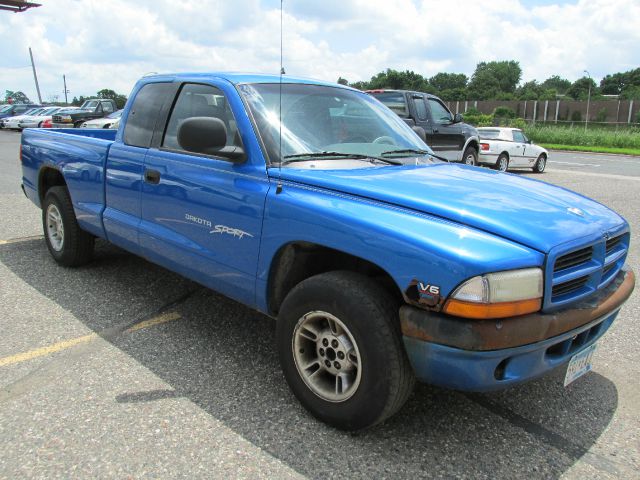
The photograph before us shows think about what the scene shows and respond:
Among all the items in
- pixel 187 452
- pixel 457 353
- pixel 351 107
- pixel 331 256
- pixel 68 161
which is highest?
pixel 351 107

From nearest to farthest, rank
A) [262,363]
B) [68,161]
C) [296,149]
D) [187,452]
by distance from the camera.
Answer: [187,452] → [296,149] → [262,363] → [68,161]

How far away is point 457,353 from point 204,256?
1.74 meters

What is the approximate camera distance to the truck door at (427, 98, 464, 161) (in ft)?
40.5

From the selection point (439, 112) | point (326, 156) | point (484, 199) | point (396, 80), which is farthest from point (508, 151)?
point (396, 80)

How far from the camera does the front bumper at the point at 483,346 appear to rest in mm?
2216

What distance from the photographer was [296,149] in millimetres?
3162

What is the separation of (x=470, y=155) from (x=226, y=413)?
1235 centimetres

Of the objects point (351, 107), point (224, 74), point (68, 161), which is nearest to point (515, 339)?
point (351, 107)

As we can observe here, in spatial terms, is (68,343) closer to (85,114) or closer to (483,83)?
(85,114)

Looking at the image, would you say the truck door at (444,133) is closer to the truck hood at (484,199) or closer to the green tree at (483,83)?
the truck hood at (484,199)

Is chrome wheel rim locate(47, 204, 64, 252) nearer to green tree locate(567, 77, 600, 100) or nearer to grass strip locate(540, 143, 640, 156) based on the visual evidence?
grass strip locate(540, 143, 640, 156)

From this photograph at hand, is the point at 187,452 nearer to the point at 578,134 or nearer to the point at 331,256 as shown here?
the point at 331,256

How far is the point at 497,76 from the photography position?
5241 inches

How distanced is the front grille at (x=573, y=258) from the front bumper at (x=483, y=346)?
20 centimetres
